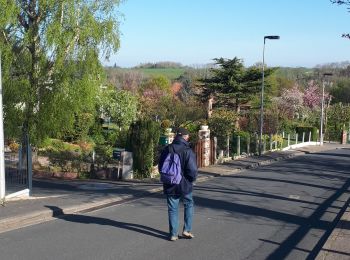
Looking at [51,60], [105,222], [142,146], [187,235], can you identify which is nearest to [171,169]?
[187,235]

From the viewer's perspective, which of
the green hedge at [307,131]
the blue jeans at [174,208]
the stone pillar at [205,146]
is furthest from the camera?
the green hedge at [307,131]

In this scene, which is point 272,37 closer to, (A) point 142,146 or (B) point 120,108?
Result: (B) point 120,108

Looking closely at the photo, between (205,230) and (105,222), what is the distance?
73.1 inches

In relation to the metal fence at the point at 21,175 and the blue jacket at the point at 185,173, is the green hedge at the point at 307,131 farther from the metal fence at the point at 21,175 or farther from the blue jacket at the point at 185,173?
the blue jacket at the point at 185,173

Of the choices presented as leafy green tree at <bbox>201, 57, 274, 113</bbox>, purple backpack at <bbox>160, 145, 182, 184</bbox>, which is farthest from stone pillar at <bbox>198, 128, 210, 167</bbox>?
leafy green tree at <bbox>201, 57, 274, 113</bbox>

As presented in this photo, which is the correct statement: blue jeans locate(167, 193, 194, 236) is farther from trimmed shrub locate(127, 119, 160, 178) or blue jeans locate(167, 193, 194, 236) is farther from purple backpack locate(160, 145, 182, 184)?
trimmed shrub locate(127, 119, 160, 178)

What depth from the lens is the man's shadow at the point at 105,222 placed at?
8602mm

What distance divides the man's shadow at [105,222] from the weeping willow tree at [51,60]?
652cm

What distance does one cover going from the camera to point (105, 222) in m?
9.56

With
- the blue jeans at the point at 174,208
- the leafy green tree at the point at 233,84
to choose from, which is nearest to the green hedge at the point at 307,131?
the leafy green tree at the point at 233,84

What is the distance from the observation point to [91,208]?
443 inches

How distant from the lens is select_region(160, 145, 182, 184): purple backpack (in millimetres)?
7840

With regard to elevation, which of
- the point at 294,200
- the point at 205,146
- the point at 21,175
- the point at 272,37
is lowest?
the point at 294,200

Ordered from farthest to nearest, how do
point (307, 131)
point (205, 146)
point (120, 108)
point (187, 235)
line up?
point (307, 131) < point (120, 108) < point (205, 146) < point (187, 235)
